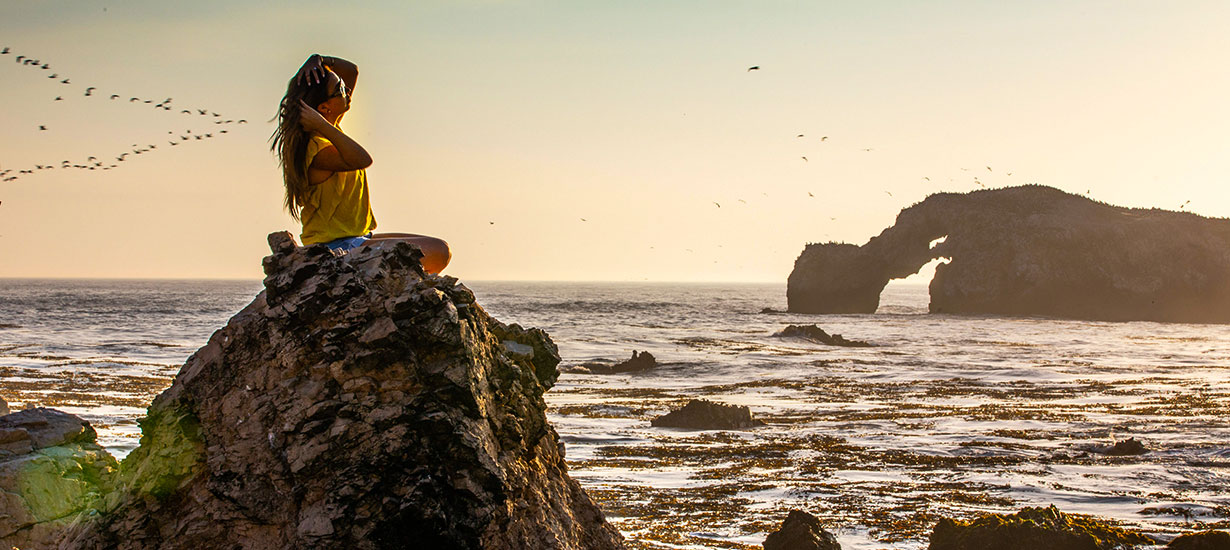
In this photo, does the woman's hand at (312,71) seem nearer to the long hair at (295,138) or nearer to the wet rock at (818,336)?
the long hair at (295,138)

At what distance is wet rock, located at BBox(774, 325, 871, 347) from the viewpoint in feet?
102

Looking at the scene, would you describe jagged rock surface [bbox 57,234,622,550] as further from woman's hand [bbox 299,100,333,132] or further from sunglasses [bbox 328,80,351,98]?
sunglasses [bbox 328,80,351,98]

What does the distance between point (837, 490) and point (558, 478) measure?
186 inches

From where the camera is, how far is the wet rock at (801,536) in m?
5.84

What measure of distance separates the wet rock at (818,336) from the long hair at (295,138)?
91.3ft

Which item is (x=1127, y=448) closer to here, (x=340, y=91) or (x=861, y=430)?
(x=861, y=430)

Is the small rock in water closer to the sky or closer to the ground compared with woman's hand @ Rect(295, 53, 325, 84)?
closer to the ground

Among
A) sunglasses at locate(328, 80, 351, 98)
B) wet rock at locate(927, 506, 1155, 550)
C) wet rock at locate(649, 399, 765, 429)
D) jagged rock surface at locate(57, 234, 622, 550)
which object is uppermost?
sunglasses at locate(328, 80, 351, 98)

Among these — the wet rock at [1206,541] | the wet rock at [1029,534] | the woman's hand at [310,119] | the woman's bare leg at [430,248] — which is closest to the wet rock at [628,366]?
the wet rock at [1029,534]

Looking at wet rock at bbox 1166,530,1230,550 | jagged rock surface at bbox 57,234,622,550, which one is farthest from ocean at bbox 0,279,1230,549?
jagged rock surface at bbox 57,234,622,550

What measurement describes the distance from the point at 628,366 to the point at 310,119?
19.0 m

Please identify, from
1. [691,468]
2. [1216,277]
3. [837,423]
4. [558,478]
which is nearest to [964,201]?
[1216,277]

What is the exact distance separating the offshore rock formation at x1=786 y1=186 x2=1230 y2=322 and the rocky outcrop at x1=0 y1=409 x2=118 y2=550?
5959cm

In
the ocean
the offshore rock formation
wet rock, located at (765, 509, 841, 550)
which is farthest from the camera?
the offshore rock formation
